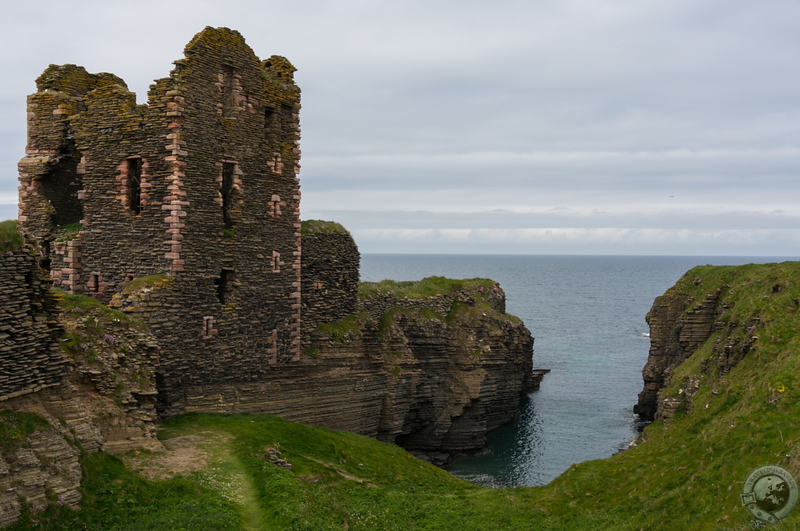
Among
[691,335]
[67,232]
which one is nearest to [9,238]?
[67,232]

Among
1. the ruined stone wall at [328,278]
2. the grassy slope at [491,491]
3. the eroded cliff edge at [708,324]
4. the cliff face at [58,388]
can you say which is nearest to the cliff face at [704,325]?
the eroded cliff edge at [708,324]

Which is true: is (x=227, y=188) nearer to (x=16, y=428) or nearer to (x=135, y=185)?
(x=135, y=185)

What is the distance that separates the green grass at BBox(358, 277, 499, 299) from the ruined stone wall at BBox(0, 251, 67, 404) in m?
29.1

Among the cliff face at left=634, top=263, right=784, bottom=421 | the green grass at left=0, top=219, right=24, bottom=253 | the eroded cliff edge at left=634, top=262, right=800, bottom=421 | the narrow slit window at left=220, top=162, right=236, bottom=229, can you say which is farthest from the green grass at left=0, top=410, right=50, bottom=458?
the cliff face at left=634, top=263, right=784, bottom=421

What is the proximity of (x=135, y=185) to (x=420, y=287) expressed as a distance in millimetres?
26949

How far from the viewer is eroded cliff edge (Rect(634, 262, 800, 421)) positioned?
36969mm

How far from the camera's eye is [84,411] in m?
24.8

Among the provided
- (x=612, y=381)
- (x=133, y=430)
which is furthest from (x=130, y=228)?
(x=612, y=381)

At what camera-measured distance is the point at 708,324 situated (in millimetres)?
51906

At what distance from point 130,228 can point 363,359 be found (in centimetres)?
1690

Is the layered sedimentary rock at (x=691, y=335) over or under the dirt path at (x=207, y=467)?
over

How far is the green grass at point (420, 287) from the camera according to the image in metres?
54.0

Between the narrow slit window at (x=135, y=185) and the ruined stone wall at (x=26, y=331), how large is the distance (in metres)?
13.1

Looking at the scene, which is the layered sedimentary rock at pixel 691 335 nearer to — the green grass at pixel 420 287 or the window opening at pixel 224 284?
the green grass at pixel 420 287
